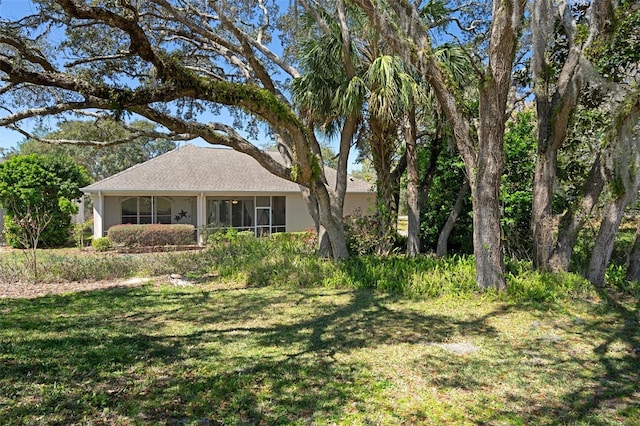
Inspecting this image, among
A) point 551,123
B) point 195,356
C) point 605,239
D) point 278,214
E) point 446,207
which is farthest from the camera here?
point 278,214

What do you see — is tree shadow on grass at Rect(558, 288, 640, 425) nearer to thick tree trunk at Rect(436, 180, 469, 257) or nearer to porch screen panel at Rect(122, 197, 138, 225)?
thick tree trunk at Rect(436, 180, 469, 257)

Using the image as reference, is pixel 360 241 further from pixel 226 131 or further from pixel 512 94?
pixel 512 94

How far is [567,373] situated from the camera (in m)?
4.21

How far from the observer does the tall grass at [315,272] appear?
296 inches

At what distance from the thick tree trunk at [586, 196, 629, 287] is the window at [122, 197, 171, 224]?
54.5 ft

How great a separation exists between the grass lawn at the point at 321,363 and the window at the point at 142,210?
12.1 meters

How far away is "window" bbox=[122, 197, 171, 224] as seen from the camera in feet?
61.6

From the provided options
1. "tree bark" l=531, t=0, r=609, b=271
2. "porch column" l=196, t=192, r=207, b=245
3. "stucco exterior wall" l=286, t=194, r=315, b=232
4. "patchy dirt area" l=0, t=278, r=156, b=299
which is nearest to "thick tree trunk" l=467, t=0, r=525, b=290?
"tree bark" l=531, t=0, r=609, b=271

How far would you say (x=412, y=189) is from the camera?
10.9 meters

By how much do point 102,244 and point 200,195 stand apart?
4.31m

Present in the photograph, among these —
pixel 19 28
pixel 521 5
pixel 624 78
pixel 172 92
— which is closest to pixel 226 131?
pixel 172 92

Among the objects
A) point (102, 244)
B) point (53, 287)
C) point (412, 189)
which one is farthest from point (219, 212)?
point (412, 189)

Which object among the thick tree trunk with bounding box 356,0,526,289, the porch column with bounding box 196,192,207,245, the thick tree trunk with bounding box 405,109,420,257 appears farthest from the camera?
the porch column with bounding box 196,192,207,245

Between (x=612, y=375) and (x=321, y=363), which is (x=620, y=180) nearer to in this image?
(x=612, y=375)
